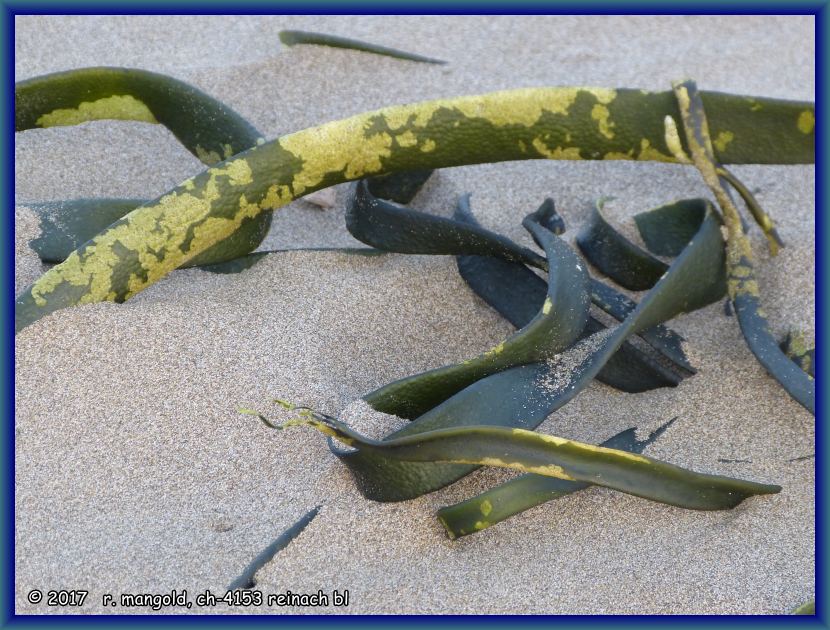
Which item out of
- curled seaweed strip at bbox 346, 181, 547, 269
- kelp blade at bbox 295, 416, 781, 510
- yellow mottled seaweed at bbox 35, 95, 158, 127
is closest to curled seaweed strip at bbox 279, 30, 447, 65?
yellow mottled seaweed at bbox 35, 95, 158, 127

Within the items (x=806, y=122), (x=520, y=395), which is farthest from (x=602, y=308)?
(x=806, y=122)

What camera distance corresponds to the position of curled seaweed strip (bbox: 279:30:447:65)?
2.02 meters

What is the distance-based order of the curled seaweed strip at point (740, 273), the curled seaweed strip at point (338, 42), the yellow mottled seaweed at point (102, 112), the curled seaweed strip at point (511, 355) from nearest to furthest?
1. the curled seaweed strip at point (511, 355)
2. the curled seaweed strip at point (740, 273)
3. the yellow mottled seaweed at point (102, 112)
4. the curled seaweed strip at point (338, 42)

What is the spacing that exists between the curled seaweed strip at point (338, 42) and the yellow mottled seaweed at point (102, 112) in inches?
17.4


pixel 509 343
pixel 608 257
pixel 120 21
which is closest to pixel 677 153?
pixel 608 257

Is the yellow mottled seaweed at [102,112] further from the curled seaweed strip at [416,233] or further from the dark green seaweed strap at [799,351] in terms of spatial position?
the dark green seaweed strap at [799,351]

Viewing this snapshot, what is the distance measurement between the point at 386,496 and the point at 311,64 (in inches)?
42.8

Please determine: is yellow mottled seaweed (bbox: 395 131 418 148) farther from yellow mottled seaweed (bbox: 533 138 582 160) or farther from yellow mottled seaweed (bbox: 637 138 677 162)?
yellow mottled seaweed (bbox: 637 138 677 162)

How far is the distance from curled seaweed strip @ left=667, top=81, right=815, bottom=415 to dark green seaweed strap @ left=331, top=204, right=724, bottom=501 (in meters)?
0.07

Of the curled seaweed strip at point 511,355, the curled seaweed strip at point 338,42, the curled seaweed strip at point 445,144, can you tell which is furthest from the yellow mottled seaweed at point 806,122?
the curled seaweed strip at point 338,42

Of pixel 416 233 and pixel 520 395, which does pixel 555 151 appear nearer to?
pixel 416 233

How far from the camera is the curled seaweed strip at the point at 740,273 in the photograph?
1354 millimetres

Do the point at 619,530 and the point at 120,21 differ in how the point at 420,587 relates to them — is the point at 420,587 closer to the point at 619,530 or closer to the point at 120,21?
the point at 619,530

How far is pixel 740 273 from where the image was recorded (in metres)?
1.47
